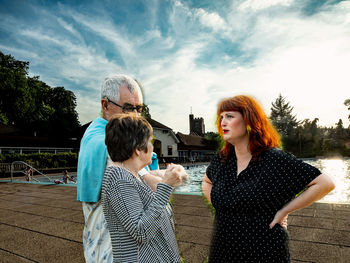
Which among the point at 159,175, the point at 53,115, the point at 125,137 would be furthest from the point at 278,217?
the point at 53,115

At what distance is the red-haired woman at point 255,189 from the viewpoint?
164cm

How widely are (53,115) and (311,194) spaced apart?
49050 mm

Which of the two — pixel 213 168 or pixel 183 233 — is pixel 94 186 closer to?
pixel 213 168

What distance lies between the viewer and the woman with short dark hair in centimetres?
126

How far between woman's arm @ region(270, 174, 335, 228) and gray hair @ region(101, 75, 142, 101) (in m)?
1.35

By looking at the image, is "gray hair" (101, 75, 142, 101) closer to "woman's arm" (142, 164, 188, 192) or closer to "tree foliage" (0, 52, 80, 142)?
"woman's arm" (142, 164, 188, 192)

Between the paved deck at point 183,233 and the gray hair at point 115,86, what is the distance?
2.37 m

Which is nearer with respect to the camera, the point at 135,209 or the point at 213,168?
the point at 135,209

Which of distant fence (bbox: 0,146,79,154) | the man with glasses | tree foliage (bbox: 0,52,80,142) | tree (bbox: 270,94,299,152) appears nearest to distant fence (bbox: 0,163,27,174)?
distant fence (bbox: 0,146,79,154)

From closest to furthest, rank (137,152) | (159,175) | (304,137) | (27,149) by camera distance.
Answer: (137,152) → (159,175) → (27,149) → (304,137)

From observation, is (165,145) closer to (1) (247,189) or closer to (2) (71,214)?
(2) (71,214)

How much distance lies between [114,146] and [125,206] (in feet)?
1.07

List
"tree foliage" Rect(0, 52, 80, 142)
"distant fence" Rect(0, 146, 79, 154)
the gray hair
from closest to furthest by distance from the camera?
the gray hair < "distant fence" Rect(0, 146, 79, 154) < "tree foliage" Rect(0, 52, 80, 142)

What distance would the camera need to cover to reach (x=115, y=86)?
69.6 inches
